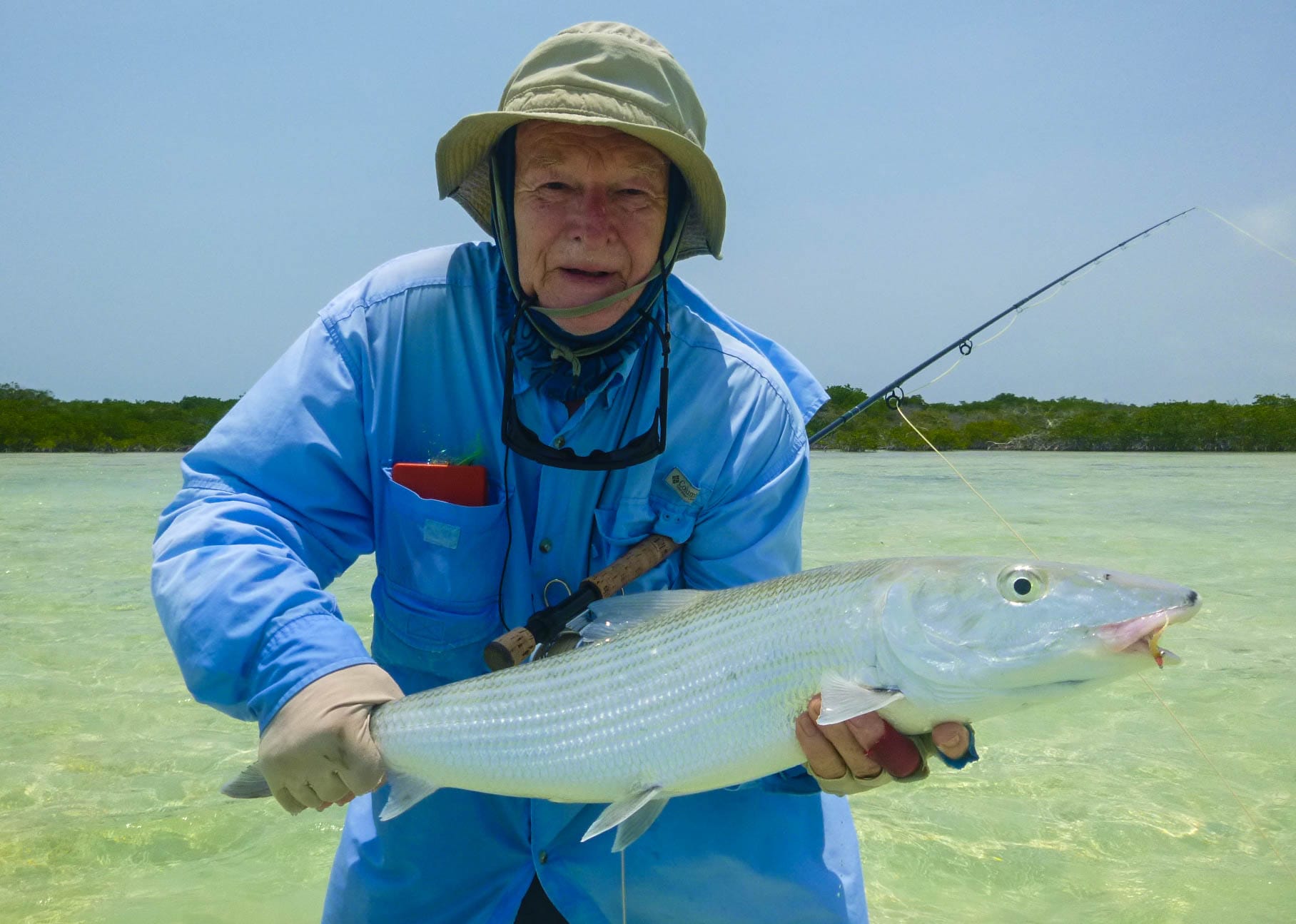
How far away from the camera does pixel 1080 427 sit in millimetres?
38688

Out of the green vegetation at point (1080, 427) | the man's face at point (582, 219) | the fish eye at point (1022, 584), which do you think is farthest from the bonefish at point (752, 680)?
the green vegetation at point (1080, 427)

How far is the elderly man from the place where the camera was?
2393mm

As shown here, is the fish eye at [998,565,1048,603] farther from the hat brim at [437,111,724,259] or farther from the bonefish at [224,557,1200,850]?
the hat brim at [437,111,724,259]

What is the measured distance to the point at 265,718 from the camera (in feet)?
6.58

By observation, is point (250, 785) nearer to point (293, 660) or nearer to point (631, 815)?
point (293, 660)

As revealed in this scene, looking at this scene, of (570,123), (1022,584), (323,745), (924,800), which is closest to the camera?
Answer: (1022,584)

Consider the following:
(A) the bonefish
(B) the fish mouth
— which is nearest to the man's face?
(A) the bonefish

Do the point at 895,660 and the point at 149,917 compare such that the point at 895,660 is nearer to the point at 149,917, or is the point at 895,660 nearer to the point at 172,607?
the point at 172,607

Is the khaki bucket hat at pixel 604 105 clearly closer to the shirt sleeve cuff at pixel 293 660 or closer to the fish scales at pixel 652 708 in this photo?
the fish scales at pixel 652 708

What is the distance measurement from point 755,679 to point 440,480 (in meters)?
0.98

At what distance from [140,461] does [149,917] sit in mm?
30102

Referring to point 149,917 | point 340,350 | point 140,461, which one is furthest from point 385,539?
point 140,461

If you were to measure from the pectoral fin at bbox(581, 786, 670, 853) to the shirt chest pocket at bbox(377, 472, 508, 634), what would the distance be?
0.72m

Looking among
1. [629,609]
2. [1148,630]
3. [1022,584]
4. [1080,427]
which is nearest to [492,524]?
[629,609]
